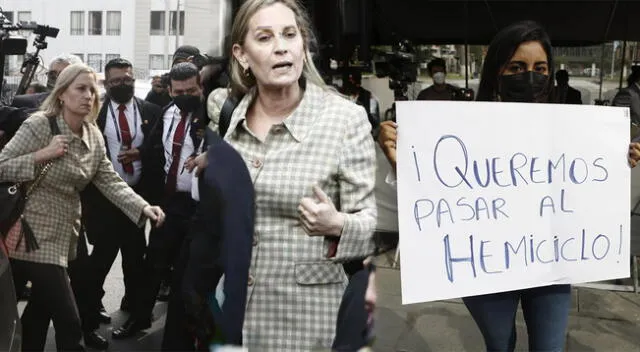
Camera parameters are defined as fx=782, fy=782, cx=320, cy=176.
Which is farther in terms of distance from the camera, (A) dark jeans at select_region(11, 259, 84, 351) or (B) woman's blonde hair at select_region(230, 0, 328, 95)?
→ (A) dark jeans at select_region(11, 259, 84, 351)

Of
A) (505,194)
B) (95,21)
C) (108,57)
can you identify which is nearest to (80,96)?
(108,57)

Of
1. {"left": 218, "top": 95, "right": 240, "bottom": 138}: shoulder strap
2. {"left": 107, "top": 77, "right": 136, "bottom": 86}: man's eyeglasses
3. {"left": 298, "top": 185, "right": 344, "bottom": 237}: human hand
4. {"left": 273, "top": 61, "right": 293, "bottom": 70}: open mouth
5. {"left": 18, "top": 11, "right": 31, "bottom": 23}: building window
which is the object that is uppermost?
{"left": 18, "top": 11, "right": 31, "bottom": 23}: building window

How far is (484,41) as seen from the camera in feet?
17.7

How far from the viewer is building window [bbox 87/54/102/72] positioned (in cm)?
240

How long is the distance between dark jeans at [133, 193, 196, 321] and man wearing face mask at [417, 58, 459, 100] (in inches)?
121

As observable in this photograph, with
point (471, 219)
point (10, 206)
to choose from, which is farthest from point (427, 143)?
point (10, 206)

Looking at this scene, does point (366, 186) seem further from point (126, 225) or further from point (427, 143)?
point (126, 225)

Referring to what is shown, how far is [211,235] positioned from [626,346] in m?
3.21

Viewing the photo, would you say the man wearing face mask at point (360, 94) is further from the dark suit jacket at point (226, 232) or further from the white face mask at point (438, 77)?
the dark suit jacket at point (226, 232)

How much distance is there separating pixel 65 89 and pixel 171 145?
36 centimetres

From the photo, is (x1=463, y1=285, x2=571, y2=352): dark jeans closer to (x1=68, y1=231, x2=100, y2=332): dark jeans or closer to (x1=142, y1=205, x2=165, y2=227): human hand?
(x1=142, y1=205, x2=165, y2=227): human hand

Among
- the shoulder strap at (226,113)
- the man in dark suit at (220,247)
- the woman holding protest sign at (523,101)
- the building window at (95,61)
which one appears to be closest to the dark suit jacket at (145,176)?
the building window at (95,61)

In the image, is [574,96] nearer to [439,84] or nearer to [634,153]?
[439,84]

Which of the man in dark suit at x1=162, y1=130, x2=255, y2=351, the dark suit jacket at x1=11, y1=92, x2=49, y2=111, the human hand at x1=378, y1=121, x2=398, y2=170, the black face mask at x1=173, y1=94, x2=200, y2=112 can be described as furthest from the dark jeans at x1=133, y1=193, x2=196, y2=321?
the human hand at x1=378, y1=121, x2=398, y2=170
